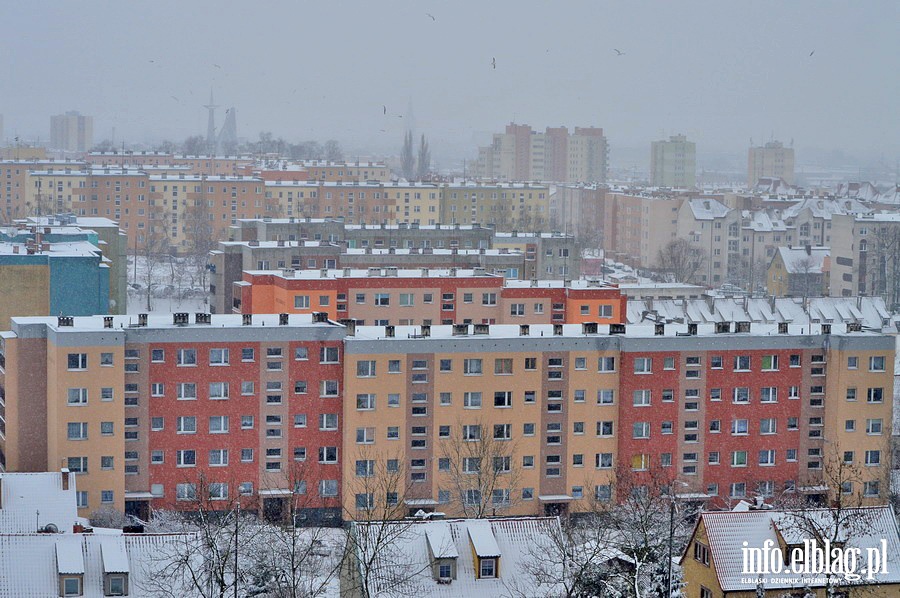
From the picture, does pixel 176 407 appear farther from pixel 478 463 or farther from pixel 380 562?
pixel 380 562

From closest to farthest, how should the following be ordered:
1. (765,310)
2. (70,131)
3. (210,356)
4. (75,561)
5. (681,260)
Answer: (75,561)
(210,356)
(765,310)
(681,260)
(70,131)

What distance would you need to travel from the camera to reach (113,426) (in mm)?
22984

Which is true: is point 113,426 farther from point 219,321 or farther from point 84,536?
point 84,536

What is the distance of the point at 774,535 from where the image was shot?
16109 mm

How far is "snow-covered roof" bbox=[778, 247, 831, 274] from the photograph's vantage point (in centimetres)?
5325

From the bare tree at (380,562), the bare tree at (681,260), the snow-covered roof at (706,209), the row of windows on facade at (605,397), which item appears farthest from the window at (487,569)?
the snow-covered roof at (706,209)

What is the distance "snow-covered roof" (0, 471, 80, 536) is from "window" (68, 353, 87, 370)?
2.58m

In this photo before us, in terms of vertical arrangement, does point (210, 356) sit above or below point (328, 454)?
above

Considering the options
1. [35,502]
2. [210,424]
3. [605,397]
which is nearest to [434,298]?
[605,397]

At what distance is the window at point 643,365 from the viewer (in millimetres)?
→ 24453

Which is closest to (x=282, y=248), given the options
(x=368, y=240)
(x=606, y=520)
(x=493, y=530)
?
(x=368, y=240)

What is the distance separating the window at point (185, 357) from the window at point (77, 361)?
1345 millimetres

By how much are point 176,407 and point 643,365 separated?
7081 mm

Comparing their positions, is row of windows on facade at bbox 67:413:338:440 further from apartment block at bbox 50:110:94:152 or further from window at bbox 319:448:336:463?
apartment block at bbox 50:110:94:152
